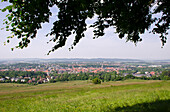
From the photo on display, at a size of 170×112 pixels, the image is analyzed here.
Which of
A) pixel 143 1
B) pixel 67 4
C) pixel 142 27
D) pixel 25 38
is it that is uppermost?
pixel 143 1

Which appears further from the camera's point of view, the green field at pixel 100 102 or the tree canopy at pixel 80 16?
the green field at pixel 100 102

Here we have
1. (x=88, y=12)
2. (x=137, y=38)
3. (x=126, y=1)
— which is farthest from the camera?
(x=137, y=38)

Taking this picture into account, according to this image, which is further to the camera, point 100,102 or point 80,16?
point 100,102

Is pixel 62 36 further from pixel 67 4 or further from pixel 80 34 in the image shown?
pixel 67 4

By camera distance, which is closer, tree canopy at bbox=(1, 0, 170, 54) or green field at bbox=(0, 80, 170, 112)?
tree canopy at bbox=(1, 0, 170, 54)

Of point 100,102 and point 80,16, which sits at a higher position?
point 80,16

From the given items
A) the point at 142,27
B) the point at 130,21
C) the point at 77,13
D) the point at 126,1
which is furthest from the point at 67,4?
the point at 142,27

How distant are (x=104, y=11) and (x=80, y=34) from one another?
4.29ft

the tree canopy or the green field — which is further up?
the tree canopy

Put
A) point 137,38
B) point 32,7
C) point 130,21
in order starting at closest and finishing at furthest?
point 32,7, point 130,21, point 137,38

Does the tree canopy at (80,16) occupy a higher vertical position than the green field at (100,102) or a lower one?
higher

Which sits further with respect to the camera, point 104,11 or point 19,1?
point 104,11

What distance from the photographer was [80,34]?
22.6 feet

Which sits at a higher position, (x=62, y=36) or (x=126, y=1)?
(x=126, y=1)
